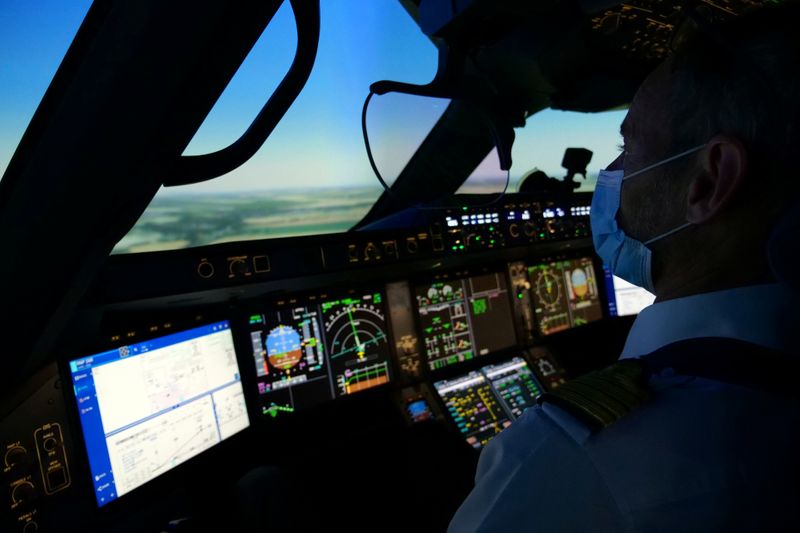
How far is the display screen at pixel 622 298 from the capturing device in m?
2.87

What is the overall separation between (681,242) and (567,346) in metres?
2.18

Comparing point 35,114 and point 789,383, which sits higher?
point 35,114

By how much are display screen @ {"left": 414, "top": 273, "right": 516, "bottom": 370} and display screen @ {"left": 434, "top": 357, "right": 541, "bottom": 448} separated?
93 millimetres

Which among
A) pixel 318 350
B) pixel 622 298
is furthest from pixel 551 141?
pixel 318 350

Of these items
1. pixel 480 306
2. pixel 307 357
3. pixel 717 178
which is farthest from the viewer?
pixel 480 306

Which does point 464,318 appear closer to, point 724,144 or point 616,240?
point 616,240

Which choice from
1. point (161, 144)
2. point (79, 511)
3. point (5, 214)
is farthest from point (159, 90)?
point (79, 511)

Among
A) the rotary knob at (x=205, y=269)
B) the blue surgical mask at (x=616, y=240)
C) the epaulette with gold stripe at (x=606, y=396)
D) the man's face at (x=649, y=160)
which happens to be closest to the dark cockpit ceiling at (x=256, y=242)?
the rotary knob at (x=205, y=269)

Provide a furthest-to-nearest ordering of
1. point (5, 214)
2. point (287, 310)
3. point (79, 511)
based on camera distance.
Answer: point (287, 310)
point (79, 511)
point (5, 214)

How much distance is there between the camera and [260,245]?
1536 millimetres

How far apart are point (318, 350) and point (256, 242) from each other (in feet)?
1.85

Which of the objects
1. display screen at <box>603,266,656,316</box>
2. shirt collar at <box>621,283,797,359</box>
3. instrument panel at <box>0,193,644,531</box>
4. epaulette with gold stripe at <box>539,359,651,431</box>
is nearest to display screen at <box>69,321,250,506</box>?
instrument panel at <box>0,193,644,531</box>

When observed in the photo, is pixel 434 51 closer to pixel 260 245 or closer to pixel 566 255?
pixel 566 255

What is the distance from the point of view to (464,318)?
2.35 meters
